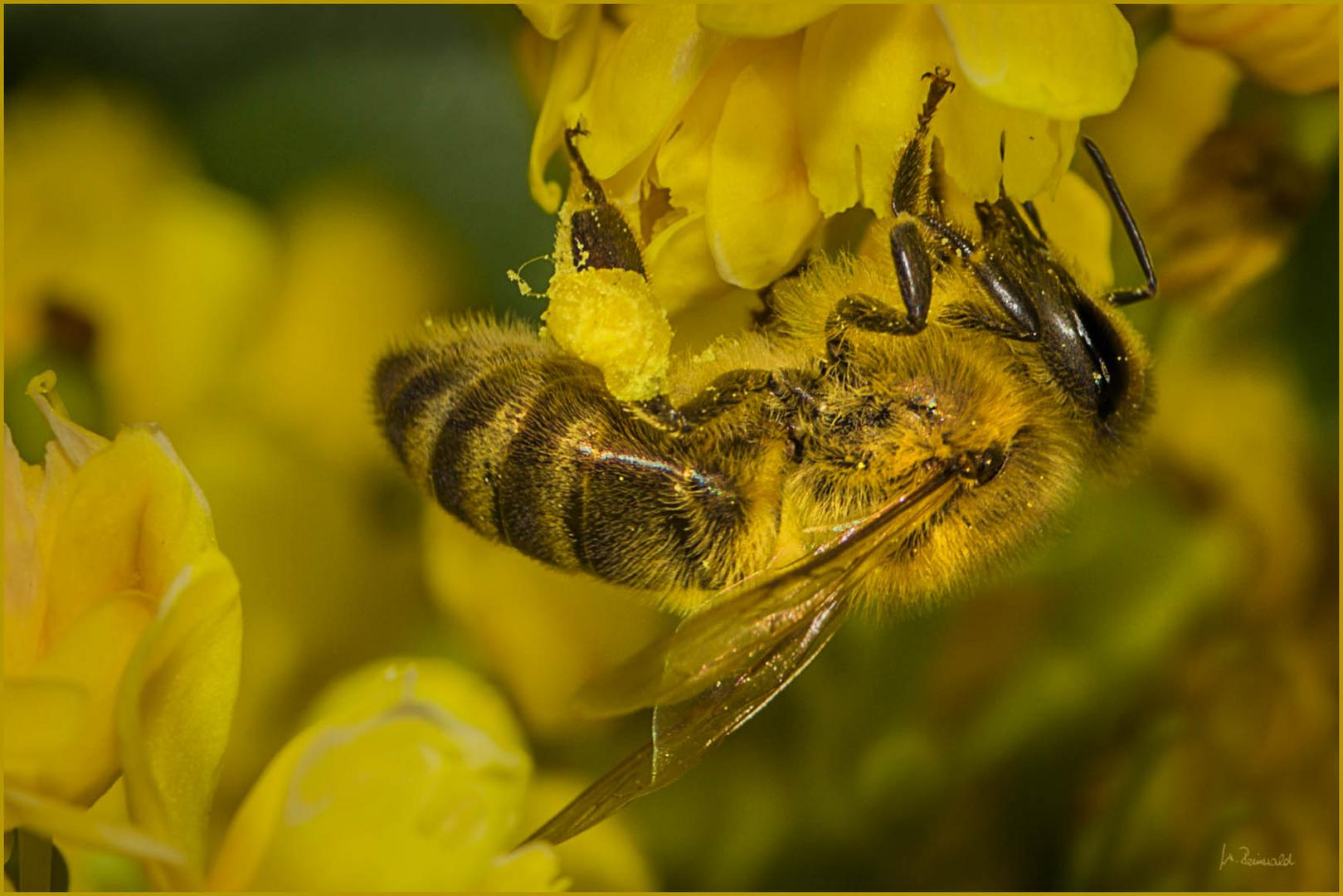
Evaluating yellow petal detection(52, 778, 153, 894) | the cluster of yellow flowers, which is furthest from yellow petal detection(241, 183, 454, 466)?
yellow petal detection(52, 778, 153, 894)

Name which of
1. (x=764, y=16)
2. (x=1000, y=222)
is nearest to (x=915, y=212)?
(x=1000, y=222)

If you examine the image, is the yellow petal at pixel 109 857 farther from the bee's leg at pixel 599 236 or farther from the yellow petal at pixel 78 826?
the bee's leg at pixel 599 236

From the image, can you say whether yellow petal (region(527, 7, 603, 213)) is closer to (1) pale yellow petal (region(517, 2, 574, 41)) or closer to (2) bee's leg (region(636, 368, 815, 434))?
(1) pale yellow petal (region(517, 2, 574, 41))

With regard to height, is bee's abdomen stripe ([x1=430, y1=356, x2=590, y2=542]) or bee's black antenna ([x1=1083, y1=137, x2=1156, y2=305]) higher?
bee's abdomen stripe ([x1=430, y1=356, x2=590, y2=542])

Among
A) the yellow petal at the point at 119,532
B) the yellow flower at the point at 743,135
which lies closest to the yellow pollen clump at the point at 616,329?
the yellow flower at the point at 743,135

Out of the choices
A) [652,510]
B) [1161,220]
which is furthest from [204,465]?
[1161,220]

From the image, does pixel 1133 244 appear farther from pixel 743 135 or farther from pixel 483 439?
pixel 483 439
